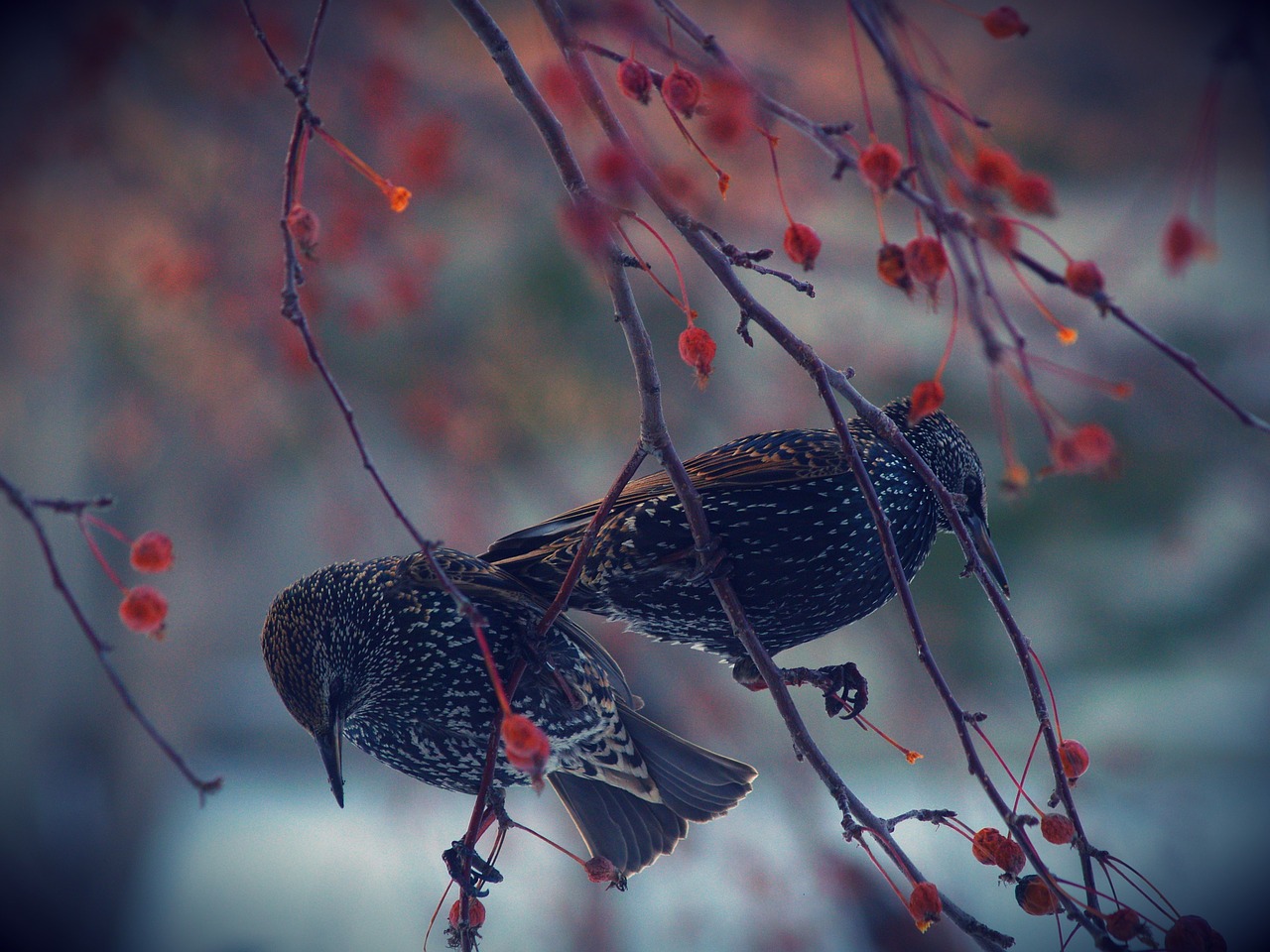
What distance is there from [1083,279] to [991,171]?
0.39ft

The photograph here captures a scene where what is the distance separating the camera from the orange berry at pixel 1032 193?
32.0 inches

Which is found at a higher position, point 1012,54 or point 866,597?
point 1012,54

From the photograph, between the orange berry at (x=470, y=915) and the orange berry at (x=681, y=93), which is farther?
the orange berry at (x=470, y=915)

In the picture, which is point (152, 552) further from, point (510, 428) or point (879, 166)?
point (510, 428)

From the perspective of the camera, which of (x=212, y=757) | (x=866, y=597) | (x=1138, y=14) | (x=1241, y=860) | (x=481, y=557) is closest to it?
(x=866, y=597)

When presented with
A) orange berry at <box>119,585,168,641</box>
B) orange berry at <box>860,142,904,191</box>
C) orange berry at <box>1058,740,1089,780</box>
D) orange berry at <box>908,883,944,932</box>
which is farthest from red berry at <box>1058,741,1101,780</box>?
orange berry at <box>119,585,168,641</box>

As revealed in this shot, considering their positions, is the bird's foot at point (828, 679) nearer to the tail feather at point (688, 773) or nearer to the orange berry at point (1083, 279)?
the tail feather at point (688, 773)

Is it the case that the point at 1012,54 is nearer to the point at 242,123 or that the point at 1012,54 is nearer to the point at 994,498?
the point at 994,498

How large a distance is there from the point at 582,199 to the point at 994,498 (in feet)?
10.8

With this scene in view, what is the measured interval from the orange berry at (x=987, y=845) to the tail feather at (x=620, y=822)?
3.22ft

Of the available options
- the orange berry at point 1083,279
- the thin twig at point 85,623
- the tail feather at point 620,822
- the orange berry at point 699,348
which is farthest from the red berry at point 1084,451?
the tail feather at point 620,822

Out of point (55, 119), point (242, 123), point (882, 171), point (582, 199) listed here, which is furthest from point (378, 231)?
point (882, 171)

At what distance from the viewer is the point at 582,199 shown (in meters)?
1.05

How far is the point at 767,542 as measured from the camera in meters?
1.65
